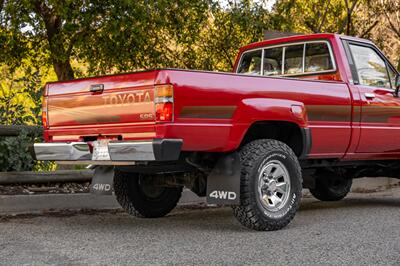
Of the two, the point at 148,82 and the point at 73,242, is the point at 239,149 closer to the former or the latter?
the point at 148,82

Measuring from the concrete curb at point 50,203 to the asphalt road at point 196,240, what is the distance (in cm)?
40

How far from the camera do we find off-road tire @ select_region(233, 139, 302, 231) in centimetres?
596

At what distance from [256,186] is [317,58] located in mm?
2238

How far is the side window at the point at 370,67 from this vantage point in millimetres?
7551

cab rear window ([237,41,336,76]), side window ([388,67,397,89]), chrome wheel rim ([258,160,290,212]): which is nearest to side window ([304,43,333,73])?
cab rear window ([237,41,336,76])

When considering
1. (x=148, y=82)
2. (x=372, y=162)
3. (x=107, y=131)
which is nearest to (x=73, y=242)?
(x=107, y=131)

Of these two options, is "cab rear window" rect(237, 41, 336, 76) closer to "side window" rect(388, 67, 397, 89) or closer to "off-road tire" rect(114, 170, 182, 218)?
"side window" rect(388, 67, 397, 89)

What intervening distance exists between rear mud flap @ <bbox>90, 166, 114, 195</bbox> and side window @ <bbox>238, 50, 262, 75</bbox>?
8.43 ft

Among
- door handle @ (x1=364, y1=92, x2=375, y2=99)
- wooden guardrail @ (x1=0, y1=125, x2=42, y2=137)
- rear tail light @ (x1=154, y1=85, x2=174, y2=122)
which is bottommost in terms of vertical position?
wooden guardrail @ (x1=0, y1=125, x2=42, y2=137)

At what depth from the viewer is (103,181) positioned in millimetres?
6555

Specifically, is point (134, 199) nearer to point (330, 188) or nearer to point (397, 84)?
point (330, 188)

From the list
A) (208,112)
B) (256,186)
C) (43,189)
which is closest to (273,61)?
(256,186)

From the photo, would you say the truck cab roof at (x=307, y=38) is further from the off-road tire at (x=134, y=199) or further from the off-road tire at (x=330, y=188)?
the off-road tire at (x=134, y=199)

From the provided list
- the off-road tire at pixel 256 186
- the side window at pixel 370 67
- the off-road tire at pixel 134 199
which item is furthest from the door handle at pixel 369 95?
the off-road tire at pixel 134 199
